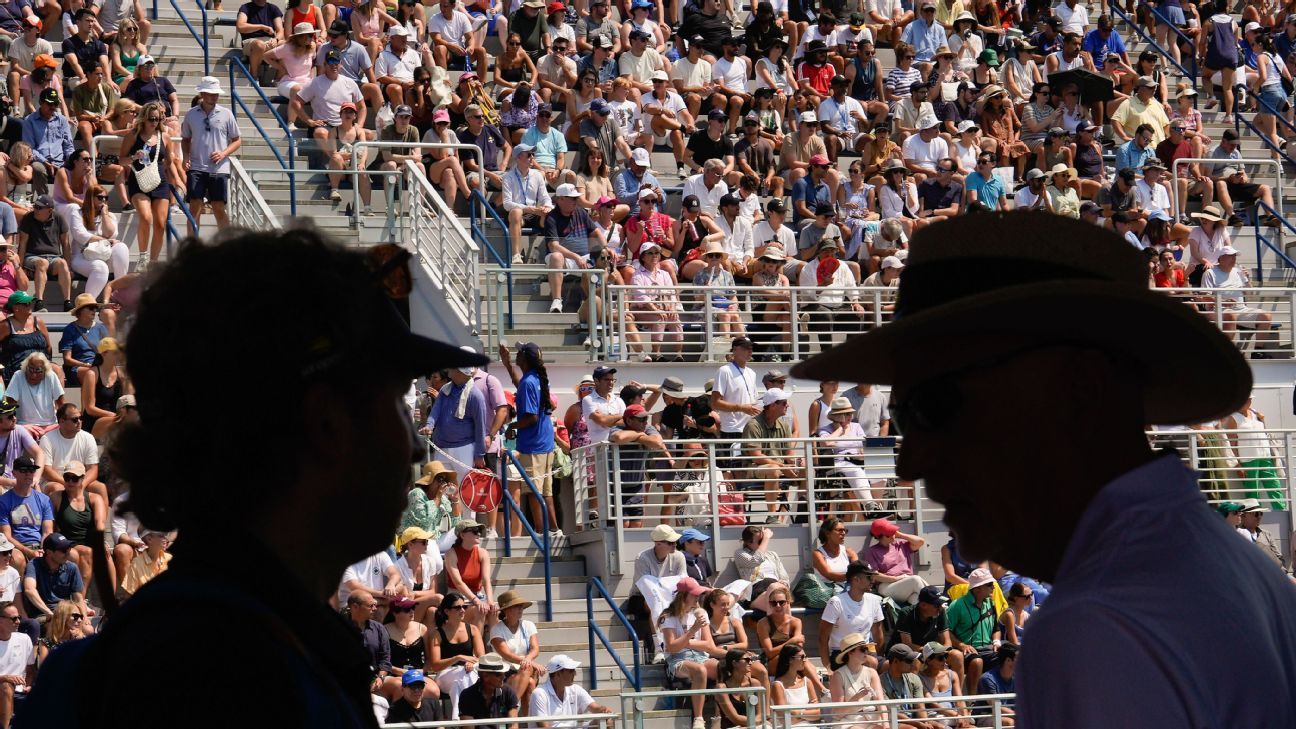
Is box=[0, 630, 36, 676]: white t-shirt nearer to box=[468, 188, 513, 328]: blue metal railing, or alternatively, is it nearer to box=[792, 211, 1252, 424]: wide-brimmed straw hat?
box=[468, 188, 513, 328]: blue metal railing

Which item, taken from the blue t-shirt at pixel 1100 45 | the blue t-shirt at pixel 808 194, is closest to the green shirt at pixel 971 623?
the blue t-shirt at pixel 808 194

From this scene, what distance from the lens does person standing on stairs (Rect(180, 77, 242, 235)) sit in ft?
55.2

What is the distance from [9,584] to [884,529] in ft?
21.4

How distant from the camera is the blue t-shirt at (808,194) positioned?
1934 cm

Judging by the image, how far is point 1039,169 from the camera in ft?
69.8

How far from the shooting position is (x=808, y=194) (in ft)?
63.7

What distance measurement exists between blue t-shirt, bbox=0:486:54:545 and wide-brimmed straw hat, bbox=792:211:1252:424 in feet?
36.0

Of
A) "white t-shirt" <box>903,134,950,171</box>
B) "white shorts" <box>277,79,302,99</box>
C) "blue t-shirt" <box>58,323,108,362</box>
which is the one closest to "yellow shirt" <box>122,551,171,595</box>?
"blue t-shirt" <box>58,323,108,362</box>

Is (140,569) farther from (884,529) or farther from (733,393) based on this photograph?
(733,393)

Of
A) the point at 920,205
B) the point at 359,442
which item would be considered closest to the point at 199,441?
the point at 359,442

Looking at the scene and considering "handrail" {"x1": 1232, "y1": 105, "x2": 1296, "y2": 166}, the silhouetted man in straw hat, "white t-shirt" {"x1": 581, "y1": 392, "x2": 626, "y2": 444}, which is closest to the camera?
the silhouetted man in straw hat

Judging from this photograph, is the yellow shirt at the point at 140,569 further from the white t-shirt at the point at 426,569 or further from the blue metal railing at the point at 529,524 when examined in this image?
the blue metal railing at the point at 529,524

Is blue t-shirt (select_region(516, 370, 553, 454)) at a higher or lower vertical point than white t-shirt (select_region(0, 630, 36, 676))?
higher

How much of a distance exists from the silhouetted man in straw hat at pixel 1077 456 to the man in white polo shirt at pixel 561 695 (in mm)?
10038
